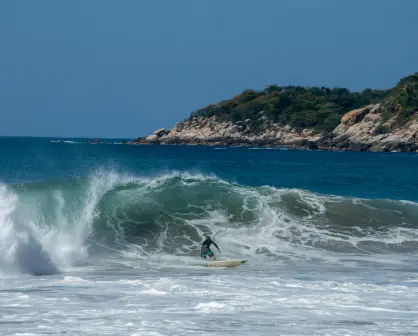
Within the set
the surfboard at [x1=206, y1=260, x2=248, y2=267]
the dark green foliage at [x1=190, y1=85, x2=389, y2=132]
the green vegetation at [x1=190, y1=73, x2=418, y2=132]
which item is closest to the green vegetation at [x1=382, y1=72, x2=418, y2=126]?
the green vegetation at [x1=190, y1=73, x2=418, y2=132]

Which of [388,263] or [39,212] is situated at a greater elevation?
[39,212]

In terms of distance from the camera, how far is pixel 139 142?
16288cm

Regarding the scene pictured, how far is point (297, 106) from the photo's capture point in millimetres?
156750

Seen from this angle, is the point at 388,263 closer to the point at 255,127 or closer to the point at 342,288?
the point at 342,288

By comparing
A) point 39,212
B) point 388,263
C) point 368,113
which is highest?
point 368,113

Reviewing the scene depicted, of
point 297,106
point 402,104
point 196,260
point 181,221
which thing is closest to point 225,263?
point 196,260

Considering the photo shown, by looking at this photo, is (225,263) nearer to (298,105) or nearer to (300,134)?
(300,134)

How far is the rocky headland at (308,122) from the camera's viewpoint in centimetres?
10981

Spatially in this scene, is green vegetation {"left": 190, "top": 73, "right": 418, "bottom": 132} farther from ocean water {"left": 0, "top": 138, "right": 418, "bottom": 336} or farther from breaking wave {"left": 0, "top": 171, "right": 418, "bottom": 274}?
ocean water {"left": 0, "top": 138, "right": 418, "bottom": 336}

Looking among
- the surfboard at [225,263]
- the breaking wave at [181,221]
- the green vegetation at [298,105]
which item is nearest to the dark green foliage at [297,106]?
the green vegetation at [298,105]

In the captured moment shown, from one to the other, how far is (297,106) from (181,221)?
13424 centimetres

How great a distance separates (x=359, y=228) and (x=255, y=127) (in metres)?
125

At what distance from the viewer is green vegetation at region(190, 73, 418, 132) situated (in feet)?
467

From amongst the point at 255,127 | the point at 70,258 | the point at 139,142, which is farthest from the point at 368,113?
the point at 70,258
